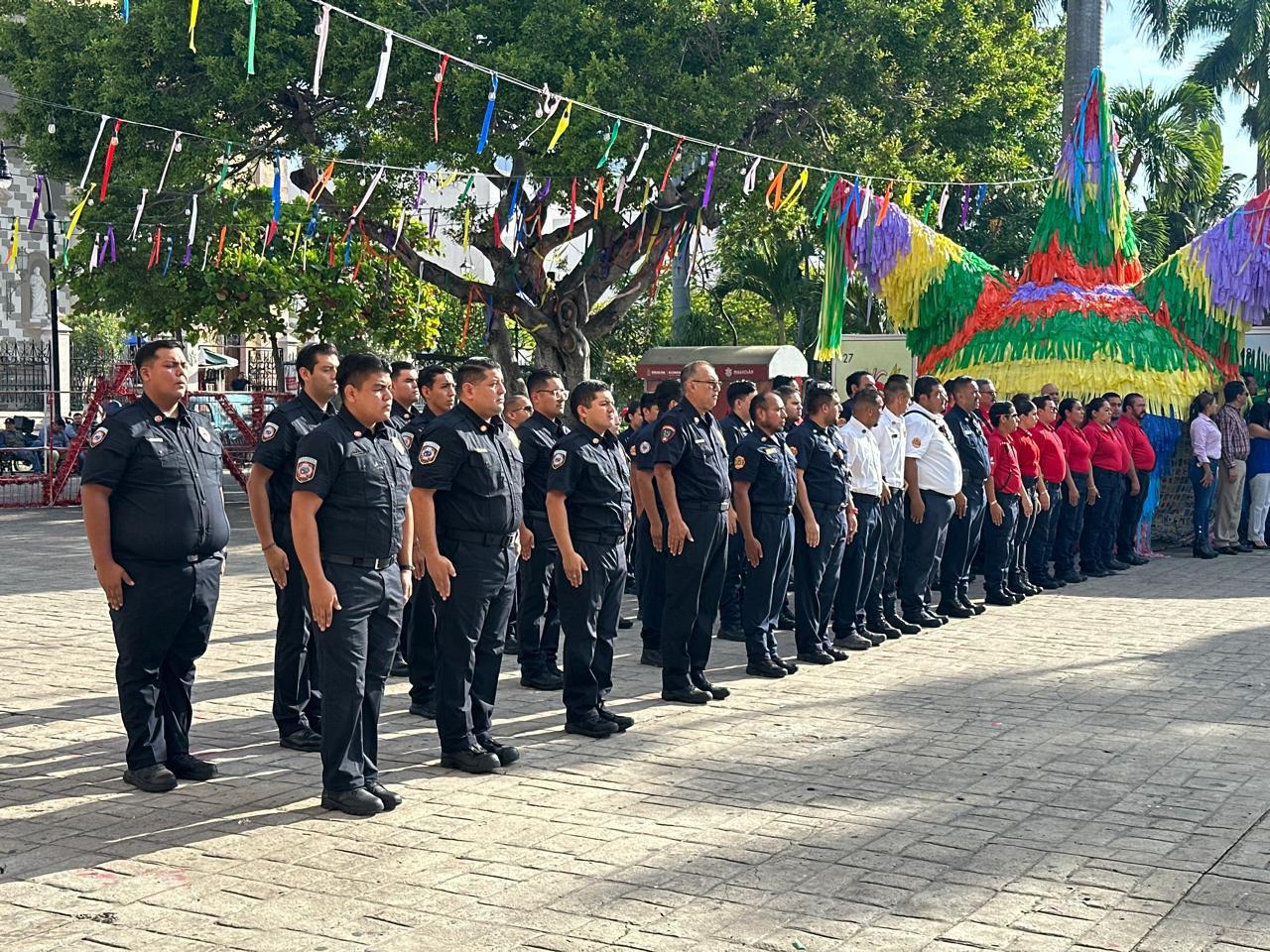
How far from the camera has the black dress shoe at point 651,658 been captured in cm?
953

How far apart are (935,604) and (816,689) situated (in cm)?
403

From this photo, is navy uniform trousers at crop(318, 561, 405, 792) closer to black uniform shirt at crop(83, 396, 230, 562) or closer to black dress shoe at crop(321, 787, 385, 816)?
black dress shoe at crop(321, 787, 385, 816)

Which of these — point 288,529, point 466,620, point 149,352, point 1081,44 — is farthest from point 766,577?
point 1081,44

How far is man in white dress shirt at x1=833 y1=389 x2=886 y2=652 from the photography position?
1016 cm

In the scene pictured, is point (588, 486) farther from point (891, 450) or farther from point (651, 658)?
point (891, 450)

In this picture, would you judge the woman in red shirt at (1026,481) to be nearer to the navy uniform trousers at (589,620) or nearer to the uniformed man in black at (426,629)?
the navy uniform trousers at (589,620)

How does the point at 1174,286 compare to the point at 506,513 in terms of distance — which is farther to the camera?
the point at 1174,286

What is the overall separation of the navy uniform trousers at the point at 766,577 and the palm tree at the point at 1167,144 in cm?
2193

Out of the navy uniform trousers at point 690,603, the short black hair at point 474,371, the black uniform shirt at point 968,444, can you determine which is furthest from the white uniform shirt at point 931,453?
the short black hair at point 474,371

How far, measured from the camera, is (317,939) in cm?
462

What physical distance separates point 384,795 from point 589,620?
170 centimetres

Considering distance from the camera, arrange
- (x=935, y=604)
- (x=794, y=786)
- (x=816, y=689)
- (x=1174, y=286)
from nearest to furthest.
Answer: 1. (x=794, y=786)
2. (x=816, y=689)
3. (x=935, y=604)
4. (x=1174, y=286)

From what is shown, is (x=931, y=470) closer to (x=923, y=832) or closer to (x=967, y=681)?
(x=967, y=681)

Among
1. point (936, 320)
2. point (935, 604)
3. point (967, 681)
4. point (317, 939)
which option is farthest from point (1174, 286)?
point (317, 939)
